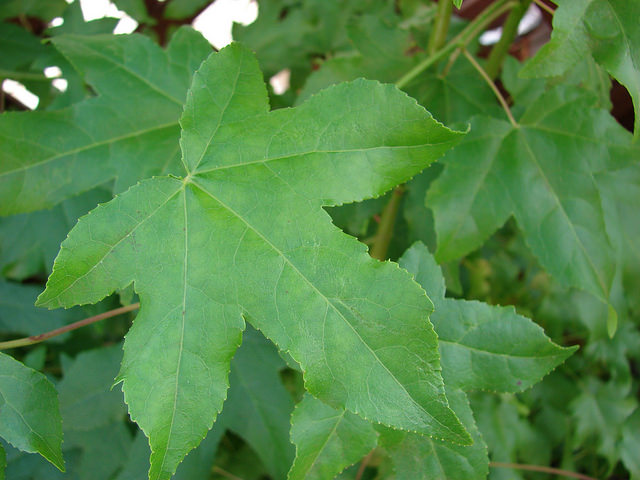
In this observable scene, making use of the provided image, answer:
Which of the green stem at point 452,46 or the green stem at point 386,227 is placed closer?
the green stem at point 452,46

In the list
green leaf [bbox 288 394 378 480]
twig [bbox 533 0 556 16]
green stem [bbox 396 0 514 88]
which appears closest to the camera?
green leaf [bbox 288 394 378 480]

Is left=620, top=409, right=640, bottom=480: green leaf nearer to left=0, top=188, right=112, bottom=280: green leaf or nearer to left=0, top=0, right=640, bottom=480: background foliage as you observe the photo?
left=0, top=0, right=640, bottom=480: background foliage

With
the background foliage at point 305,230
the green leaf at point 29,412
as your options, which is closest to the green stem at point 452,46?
the background foliage at point 305,230

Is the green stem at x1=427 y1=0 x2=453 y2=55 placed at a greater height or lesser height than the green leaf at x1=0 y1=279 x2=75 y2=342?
→ greater

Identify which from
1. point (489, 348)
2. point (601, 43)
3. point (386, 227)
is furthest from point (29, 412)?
point (601, 43)

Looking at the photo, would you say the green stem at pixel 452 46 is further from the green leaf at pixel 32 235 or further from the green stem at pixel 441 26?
the green leaf at pixel 32 235

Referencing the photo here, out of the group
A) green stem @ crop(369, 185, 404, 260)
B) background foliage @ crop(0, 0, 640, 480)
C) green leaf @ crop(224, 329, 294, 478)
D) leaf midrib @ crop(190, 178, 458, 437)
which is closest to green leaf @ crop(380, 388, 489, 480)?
background foliage @ crop(0, 0, 640, 480)

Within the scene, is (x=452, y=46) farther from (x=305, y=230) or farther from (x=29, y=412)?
(x=29, y=412)
